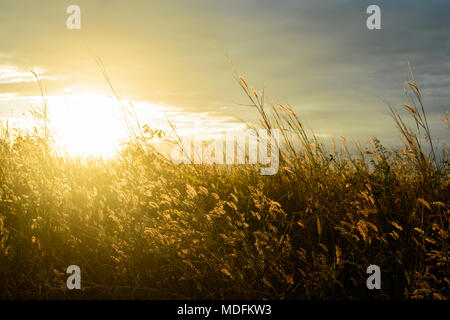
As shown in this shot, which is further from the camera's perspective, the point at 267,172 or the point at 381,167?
the point at 267,172

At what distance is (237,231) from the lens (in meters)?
2.09

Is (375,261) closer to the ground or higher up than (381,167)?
closer to the ground

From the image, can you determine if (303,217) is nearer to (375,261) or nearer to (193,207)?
(375,261)

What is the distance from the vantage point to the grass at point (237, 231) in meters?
1.97

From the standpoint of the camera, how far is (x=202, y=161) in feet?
10.7

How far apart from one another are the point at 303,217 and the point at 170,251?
34.7 inches

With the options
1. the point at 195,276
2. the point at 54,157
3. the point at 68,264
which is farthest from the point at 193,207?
the point at 54,157

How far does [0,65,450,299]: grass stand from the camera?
1.97 metres

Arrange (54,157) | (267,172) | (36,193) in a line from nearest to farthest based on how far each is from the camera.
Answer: (36,193)
(267,172)
(54,157)

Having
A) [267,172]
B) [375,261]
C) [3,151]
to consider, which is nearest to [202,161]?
[267,172]
